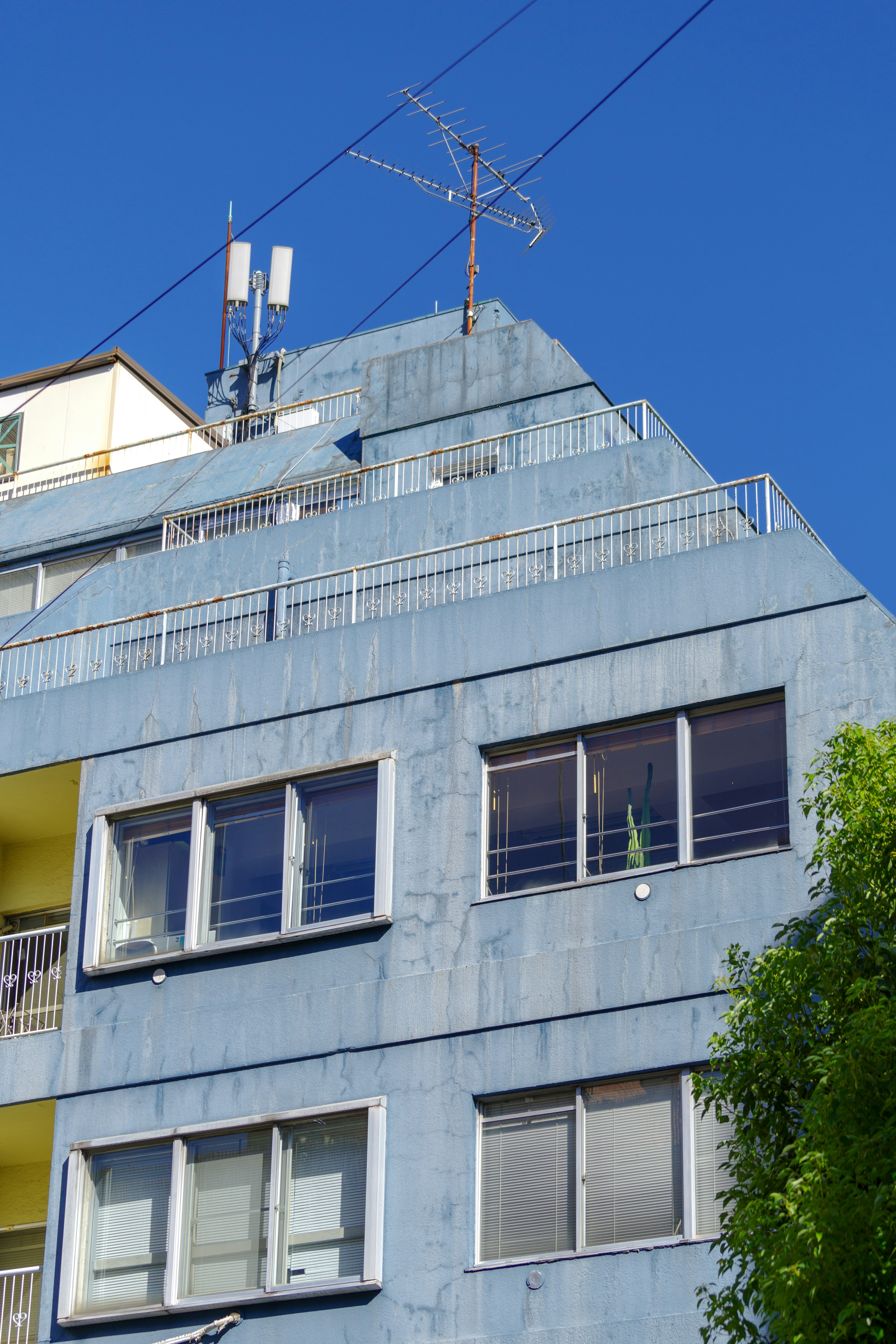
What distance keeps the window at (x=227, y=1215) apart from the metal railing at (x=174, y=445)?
15.1 metres

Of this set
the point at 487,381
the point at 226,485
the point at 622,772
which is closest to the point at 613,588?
the point at 622,772

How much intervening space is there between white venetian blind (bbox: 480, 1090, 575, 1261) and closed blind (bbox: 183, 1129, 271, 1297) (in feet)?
6.76

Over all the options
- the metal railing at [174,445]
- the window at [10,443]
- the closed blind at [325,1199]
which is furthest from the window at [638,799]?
the window at [10,443]

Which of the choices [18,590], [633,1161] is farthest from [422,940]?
[18,590]

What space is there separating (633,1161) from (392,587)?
26.7 feet

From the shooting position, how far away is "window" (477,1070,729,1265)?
50.1ft

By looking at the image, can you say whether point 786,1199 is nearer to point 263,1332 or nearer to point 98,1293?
point 263,1332

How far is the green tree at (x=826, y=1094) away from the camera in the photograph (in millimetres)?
10508

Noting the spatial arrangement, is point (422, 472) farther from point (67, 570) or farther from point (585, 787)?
point (585, 787)

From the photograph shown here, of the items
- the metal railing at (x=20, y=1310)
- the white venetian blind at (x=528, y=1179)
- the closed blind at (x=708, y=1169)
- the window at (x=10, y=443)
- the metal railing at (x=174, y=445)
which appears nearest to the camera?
the closed blind at (x=708, y=1169)

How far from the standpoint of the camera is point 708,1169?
1522 cm

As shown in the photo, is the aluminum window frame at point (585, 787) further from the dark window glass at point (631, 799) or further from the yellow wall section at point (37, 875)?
the yellow wall section at point (37, 875)

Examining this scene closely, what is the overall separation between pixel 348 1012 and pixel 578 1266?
311cm

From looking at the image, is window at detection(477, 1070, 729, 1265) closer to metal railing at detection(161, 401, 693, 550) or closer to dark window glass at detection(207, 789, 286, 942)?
dark window glass at detection(207, 789, 286, 942)
